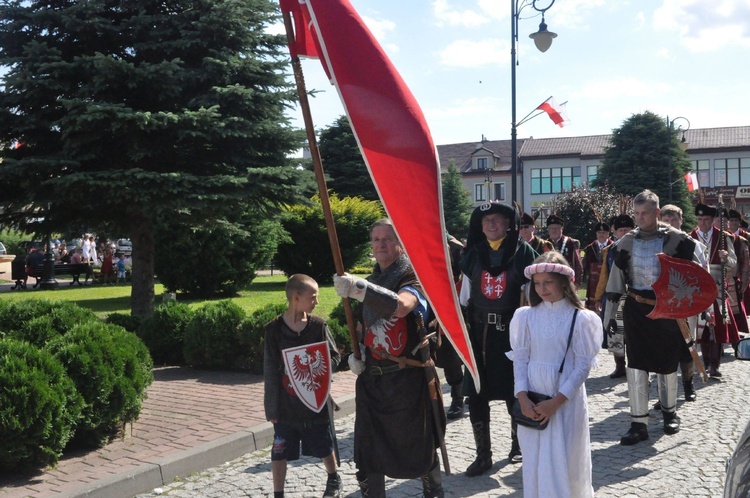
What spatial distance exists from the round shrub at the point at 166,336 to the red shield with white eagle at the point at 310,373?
19.5 ft

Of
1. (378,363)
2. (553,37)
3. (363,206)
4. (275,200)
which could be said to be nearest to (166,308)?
(275,200)

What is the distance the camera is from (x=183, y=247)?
1908 centimetres

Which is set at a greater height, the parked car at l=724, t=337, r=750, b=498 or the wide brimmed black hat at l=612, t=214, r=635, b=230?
the wide brimmed black hat at l=612, t=214, r=635, b=230

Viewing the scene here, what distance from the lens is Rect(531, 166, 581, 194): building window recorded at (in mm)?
69562

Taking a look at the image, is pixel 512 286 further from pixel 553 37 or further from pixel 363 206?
pixel 363 206

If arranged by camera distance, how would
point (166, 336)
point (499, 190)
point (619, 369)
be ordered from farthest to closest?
point (499, 190) < point (166, 336) < point (619, 369)

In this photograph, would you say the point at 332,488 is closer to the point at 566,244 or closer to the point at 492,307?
the point at 492,307

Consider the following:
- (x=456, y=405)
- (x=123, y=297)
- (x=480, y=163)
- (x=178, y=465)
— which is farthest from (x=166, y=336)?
(x=480, y=163)

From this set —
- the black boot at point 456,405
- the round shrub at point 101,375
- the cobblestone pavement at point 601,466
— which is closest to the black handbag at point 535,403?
the cobblestone pavement at point 601,466

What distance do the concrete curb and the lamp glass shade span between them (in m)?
12.6

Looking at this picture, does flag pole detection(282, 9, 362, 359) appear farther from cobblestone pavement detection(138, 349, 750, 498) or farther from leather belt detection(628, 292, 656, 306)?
leather belt detection(628, 292, 656, 306)

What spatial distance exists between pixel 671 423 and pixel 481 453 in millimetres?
2230

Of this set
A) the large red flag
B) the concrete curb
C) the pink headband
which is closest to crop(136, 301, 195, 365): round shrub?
the concrete curb

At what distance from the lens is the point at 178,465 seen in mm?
5695
